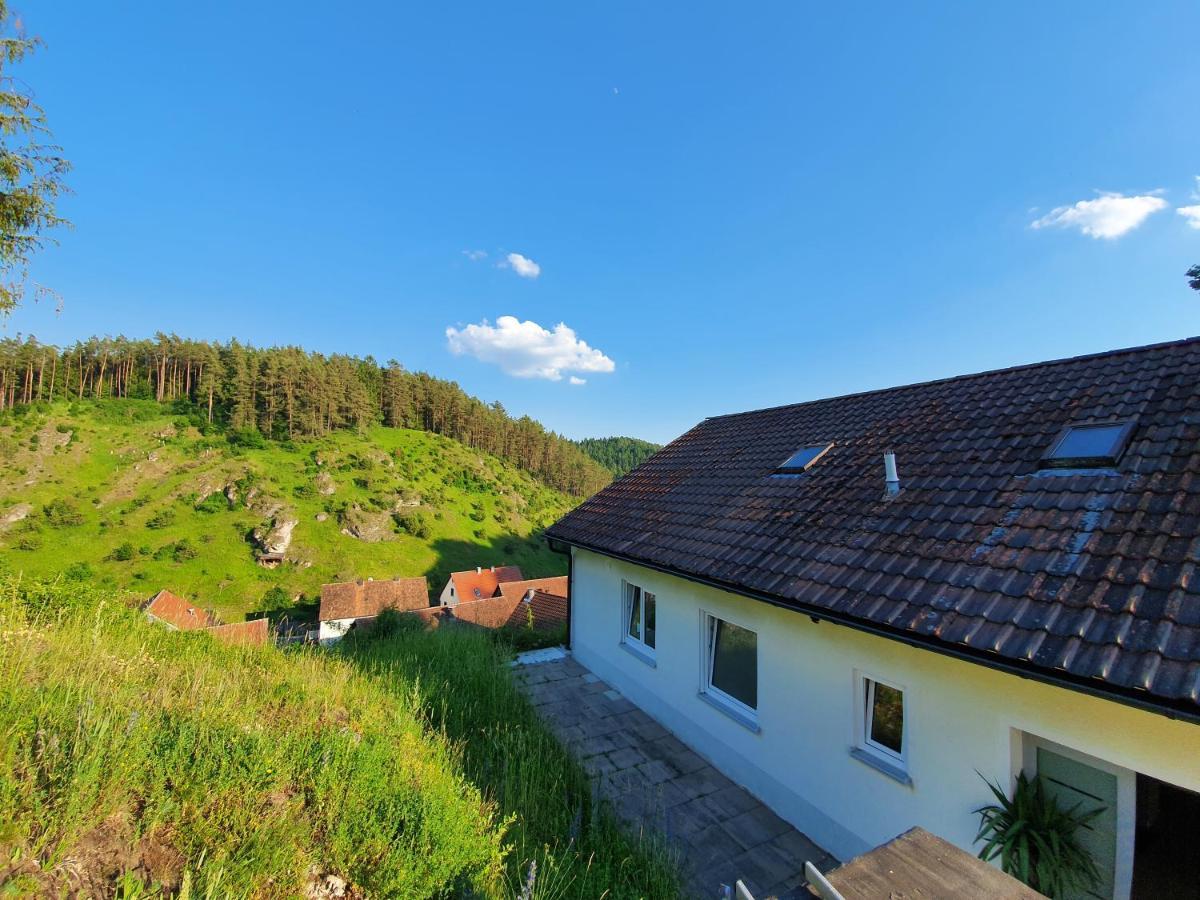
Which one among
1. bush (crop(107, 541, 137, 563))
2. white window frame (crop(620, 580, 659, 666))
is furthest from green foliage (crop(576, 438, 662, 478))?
white window frame (crop(620, 580, 659, 666))

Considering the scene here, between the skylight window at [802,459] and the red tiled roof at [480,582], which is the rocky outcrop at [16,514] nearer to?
the red tiled roof at [480,582]

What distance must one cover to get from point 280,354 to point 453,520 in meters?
36.5

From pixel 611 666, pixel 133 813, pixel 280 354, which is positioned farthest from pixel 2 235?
pixel 280 354

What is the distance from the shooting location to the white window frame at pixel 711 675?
5.78 m

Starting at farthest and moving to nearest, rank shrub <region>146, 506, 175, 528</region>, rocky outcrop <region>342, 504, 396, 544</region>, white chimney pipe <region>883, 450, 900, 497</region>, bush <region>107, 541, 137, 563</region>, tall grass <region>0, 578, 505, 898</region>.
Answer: rocky outcrop <region>342, 504, 396, 544</region> → shrub <region>146, 506, 175, 528</region> → bush <region>107, 541, 137, 563</region> → white chimney pipe <region>883, 450, 900, 497</region> → tall grass <region>0, 578, 505, 898</region>

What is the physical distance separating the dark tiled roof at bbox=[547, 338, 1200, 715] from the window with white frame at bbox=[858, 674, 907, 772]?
0.85m

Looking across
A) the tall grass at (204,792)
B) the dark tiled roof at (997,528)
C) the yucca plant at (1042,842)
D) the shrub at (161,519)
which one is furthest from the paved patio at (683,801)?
the shrub at (161,519)

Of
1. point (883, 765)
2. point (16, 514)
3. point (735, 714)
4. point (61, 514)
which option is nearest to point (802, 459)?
point (735, 714)

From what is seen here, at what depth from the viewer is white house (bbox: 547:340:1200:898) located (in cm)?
303

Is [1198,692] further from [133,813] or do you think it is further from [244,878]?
[133,813]

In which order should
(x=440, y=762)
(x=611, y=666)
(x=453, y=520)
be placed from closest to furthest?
(x=440, y=762) < (x=611, y=666) < (x=453, y=520)

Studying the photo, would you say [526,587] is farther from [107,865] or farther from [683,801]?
[107,865]

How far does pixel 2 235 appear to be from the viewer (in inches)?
268

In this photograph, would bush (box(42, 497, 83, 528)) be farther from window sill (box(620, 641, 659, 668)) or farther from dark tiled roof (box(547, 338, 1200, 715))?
dark tiled roof (box(547, 338, 1200, 715))
